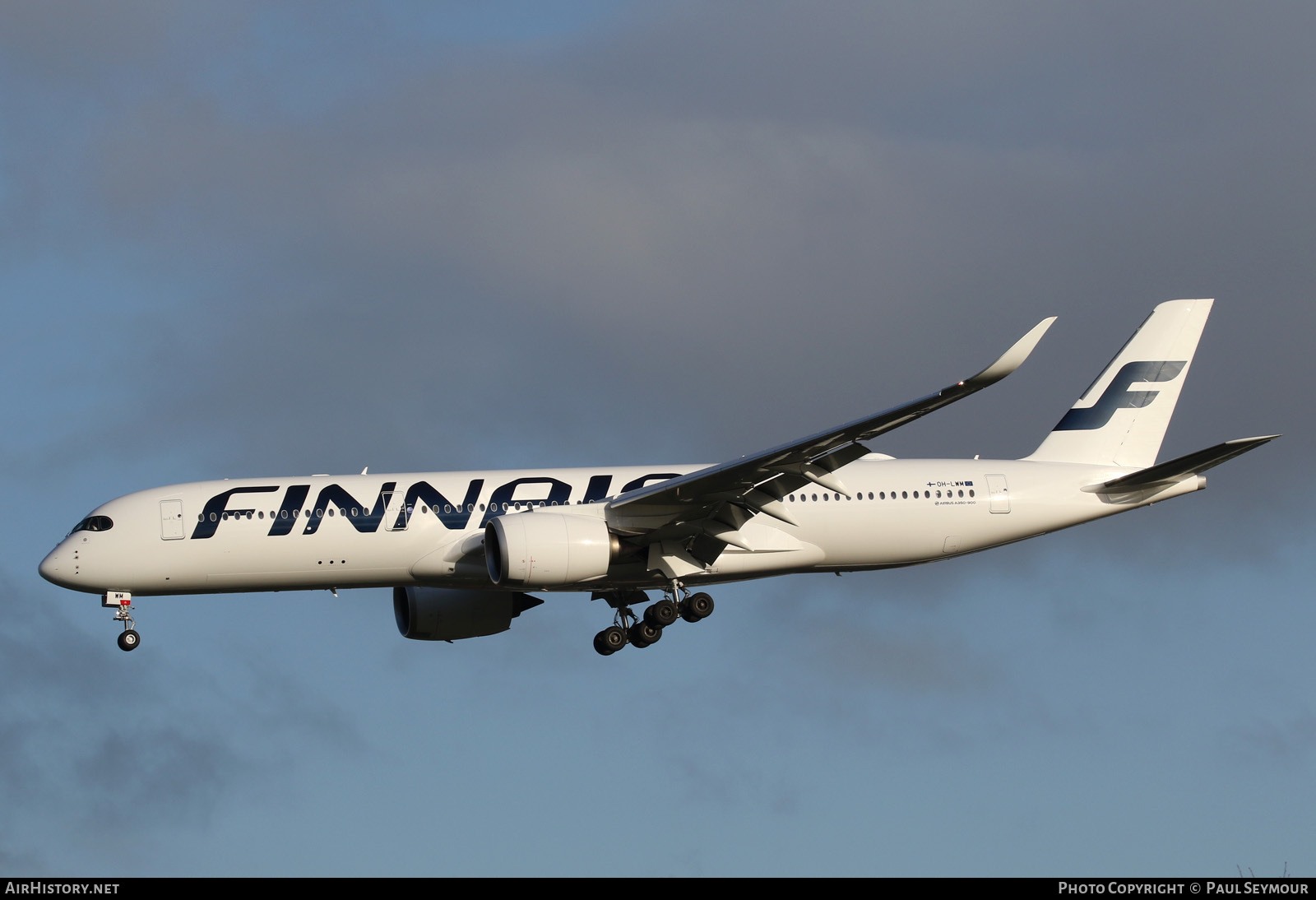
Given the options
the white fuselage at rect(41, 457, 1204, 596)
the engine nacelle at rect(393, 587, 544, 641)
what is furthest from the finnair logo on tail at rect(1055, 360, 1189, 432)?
the engine nacelle at rect(393, 587, 544, 641)

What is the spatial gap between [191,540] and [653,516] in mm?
10258

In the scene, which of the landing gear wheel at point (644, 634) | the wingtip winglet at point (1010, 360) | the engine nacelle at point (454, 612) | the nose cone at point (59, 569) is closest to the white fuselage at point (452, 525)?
the nose cone at point (59, 569)

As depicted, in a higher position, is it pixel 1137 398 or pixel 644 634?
pixel 1137 398

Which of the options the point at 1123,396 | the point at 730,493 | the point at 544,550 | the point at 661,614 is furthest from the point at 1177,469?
the point at 544,550

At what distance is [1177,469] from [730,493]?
10669 millimetres

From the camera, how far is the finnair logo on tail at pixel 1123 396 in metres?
41.7

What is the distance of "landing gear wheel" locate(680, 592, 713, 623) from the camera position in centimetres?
3838

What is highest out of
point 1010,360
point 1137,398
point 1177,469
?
point 1137,398

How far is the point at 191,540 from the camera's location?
36.3 m

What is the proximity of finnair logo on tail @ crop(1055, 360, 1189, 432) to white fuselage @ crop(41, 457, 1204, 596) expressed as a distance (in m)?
2.67

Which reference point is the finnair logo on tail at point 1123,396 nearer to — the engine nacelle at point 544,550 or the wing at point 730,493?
the wing at point 730,493

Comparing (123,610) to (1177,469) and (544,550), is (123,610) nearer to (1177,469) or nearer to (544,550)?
(544,550)

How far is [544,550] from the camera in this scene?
3481cm

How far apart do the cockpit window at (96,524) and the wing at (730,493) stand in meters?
11.3
